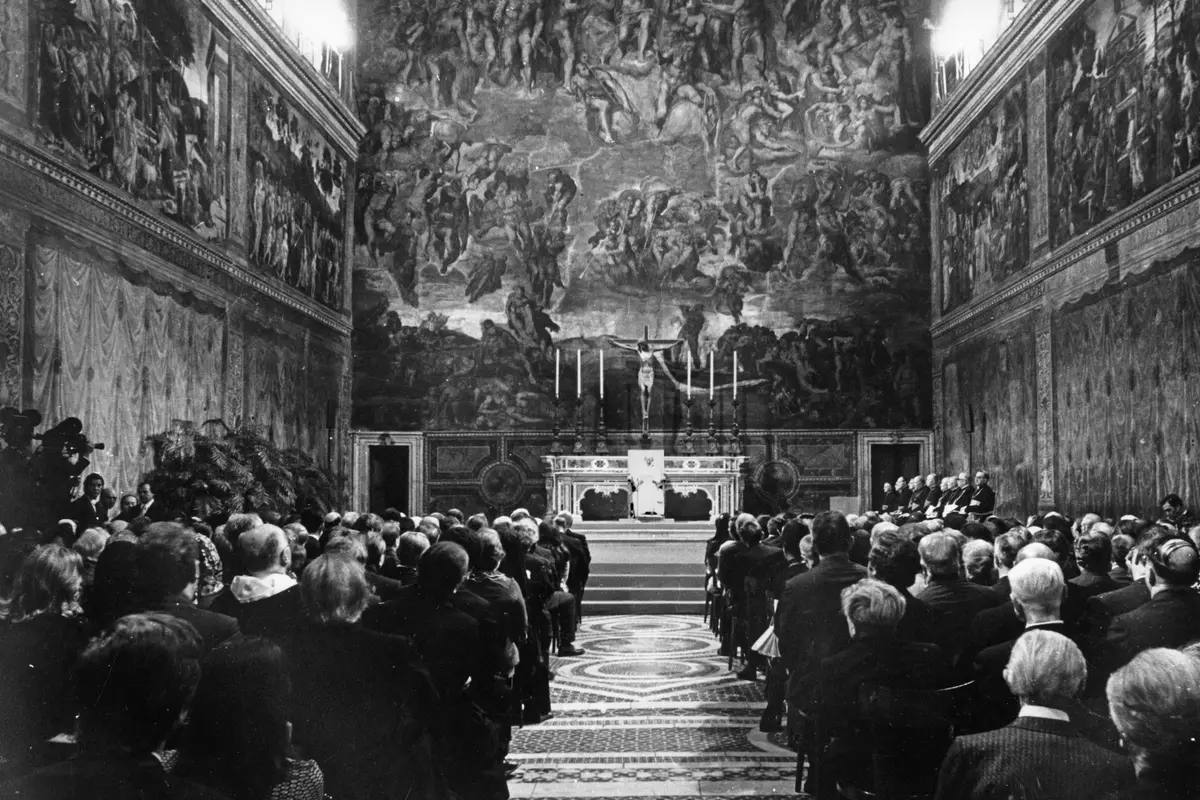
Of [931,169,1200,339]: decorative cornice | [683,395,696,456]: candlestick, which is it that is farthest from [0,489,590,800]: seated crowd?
[683,395,696,456]: candlestick

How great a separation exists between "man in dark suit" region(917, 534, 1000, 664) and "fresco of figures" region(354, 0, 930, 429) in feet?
70.9


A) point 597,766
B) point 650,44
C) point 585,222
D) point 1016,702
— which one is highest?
point 650,44

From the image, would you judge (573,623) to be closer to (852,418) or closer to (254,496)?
(254,496)

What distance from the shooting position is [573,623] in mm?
14266

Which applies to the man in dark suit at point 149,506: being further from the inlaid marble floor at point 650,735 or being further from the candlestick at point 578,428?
the candlestick at point 578,428

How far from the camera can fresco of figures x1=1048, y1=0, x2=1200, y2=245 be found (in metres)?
14.9

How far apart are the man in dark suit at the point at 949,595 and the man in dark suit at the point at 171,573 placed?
378 cm

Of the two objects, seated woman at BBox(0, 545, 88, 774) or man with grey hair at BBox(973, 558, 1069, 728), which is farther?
man with grey hair at BBox(973, 558, 1069, 728)

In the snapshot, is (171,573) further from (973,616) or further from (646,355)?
(646,355)

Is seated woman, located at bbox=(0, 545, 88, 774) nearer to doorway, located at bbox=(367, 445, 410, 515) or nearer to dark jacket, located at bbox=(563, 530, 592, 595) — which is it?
dark jacket, located at bbox=(563, 530, 592, 595)

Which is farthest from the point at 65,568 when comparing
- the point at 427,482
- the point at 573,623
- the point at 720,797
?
the point at 427,482

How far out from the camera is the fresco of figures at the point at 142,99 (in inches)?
549

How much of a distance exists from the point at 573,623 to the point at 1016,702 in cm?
940

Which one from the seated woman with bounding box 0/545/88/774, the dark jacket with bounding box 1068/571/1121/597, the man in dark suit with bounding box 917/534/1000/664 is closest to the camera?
the seated woman with bounding box 0/545/88/774
